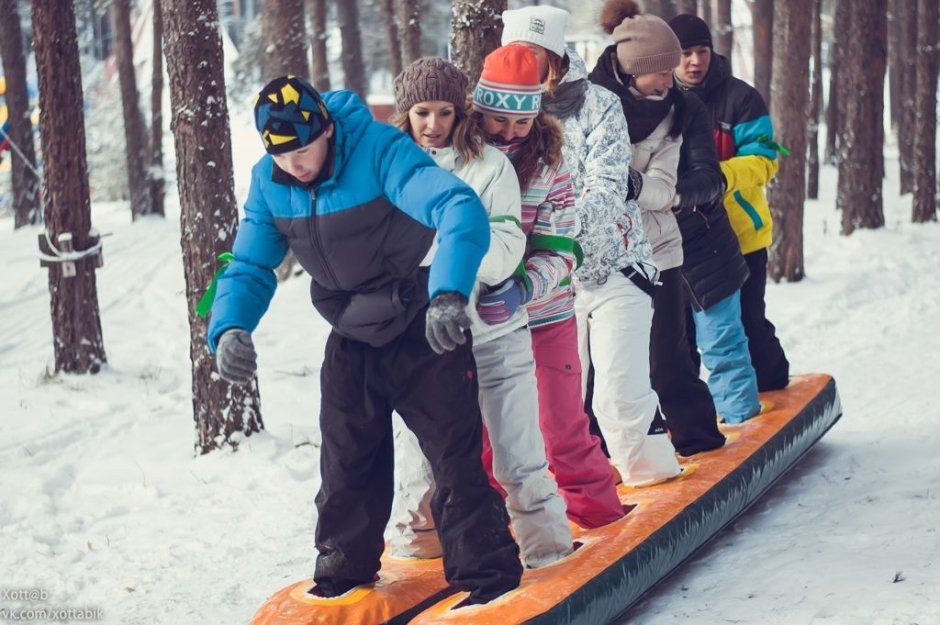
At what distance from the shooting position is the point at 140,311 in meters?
13.4

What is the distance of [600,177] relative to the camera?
15.9 ft

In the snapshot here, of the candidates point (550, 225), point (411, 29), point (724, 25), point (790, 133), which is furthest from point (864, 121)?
point (550, 225)

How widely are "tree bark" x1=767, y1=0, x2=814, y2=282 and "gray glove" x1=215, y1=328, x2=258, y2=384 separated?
9866mm

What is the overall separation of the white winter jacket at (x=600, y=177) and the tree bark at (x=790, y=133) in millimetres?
8040

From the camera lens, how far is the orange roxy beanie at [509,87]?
4.22 meters

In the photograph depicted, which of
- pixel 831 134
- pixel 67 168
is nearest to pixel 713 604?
pixel 67 168

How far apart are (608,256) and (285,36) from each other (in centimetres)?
869

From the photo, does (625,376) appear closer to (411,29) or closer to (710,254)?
(710,254)

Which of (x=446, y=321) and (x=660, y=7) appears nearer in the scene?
(x=446, y=321)

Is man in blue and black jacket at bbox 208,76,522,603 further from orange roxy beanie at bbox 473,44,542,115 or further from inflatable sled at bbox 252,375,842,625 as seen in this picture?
orange roxy beanie at bbox 473,44,542,115

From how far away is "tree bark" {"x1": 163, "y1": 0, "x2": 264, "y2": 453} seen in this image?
687cm

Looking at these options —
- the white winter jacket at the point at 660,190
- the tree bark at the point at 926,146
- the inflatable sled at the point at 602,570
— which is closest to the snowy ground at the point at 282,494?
the inflatable sled at the point at 602,570

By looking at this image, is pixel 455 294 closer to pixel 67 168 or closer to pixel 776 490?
pixel 776 490

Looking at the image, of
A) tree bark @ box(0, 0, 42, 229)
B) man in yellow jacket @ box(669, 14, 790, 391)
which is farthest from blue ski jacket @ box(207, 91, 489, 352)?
tree bark @ box(0, 0, 42, 229)
